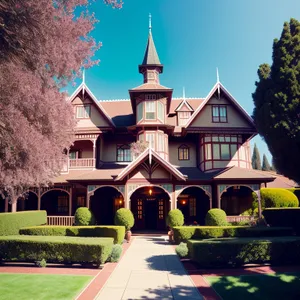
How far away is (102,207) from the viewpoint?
83.0 ft

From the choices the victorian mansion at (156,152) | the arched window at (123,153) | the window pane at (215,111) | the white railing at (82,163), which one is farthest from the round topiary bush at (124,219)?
the window pane at (215,111)

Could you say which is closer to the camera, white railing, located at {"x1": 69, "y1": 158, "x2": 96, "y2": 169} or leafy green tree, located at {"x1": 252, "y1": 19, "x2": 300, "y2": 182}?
leafy green tree, located at {"x1": 252, "y1": 19, "x2": 300, "y2": 182}

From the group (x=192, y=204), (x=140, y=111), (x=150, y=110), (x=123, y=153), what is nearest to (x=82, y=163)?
(x=123, y=153)

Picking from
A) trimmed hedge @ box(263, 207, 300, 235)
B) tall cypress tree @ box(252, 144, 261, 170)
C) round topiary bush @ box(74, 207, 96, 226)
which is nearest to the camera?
trimmed hedge @ box(263, 207, 300, 235)

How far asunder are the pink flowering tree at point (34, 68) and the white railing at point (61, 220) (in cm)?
1146

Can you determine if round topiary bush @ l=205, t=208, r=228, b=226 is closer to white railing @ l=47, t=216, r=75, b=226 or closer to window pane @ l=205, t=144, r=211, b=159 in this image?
window pane @ l=205, t=144, r=211, b=159

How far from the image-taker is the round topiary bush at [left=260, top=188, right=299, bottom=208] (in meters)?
23.8

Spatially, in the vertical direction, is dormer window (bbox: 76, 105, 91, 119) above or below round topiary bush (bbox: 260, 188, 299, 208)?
above

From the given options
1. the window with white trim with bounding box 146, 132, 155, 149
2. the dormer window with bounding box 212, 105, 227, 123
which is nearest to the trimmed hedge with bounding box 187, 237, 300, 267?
the window with white trim with bounding box 146, 132, 155, 149

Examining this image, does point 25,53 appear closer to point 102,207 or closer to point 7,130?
point 7,130

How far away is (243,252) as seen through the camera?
38.3 ft

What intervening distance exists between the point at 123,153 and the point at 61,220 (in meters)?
8.68

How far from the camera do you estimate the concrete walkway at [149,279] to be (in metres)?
8.48

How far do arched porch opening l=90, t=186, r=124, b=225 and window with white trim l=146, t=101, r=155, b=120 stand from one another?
781 centimetres
